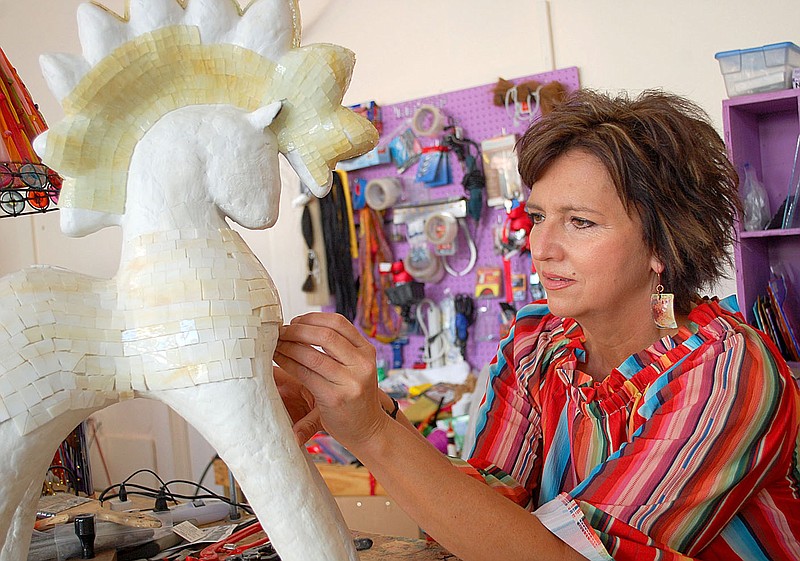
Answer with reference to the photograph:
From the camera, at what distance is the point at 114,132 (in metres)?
0.76

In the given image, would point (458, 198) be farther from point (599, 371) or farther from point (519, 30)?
point (599, 371)

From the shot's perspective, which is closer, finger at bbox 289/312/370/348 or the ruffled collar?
finger at bbox 289/312/370/348

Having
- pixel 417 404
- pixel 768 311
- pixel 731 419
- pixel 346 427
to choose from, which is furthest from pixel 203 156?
pixel 417 404

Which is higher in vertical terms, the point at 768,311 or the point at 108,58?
the point at 108,58

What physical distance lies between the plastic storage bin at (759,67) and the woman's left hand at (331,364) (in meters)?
2.10

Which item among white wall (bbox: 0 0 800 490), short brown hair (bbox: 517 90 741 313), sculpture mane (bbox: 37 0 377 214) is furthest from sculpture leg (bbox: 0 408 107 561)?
white wall (bbox: 0 0 800 490)

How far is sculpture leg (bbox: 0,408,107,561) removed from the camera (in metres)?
0.70

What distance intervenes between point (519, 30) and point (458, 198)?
2.37ft

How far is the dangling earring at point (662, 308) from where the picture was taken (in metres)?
1.39

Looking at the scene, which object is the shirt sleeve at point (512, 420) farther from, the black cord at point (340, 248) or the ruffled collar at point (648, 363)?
the black cord at point (340, 248)

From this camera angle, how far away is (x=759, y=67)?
2592 millimetres

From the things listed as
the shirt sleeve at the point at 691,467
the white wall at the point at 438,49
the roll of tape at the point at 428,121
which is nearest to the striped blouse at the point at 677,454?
the shirt sleeve at the point at 691,467

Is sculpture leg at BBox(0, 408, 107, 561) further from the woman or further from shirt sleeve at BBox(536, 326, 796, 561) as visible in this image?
shirt sleeve at BBox(536, 326, 796, 561)

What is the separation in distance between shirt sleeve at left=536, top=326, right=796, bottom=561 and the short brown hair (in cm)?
20
